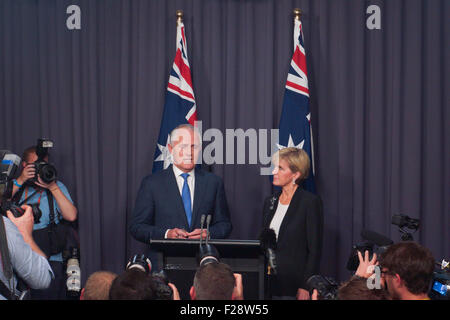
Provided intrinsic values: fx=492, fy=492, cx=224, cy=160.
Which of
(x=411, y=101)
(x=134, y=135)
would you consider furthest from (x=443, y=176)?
(x=134, y=135)

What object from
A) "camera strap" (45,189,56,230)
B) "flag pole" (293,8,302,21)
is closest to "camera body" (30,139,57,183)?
"camera strap" (45,189,56,230)

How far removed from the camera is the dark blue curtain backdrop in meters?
4.34

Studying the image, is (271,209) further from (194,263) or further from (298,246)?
(194,263)

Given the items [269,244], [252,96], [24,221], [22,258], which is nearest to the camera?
[22,258]

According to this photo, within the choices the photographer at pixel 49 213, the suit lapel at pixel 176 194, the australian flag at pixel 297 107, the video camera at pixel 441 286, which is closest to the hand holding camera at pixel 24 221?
the suit lapel at pixel 176 194

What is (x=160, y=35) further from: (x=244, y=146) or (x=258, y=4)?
(x=244, y=146)

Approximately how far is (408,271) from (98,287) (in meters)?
1.28

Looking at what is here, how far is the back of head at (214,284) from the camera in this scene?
6.23ft

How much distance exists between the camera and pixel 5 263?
218 centimetres

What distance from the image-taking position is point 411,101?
4.33 m

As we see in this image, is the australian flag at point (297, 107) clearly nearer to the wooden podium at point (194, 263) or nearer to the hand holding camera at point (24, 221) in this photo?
the wooden podium at point (194, 263)

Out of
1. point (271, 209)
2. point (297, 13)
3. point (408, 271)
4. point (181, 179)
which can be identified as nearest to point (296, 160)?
point (271, 209)

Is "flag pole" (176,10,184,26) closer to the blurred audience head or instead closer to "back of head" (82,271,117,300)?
"back of head" (82,271,117,300)

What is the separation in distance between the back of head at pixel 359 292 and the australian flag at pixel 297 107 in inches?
87.0
